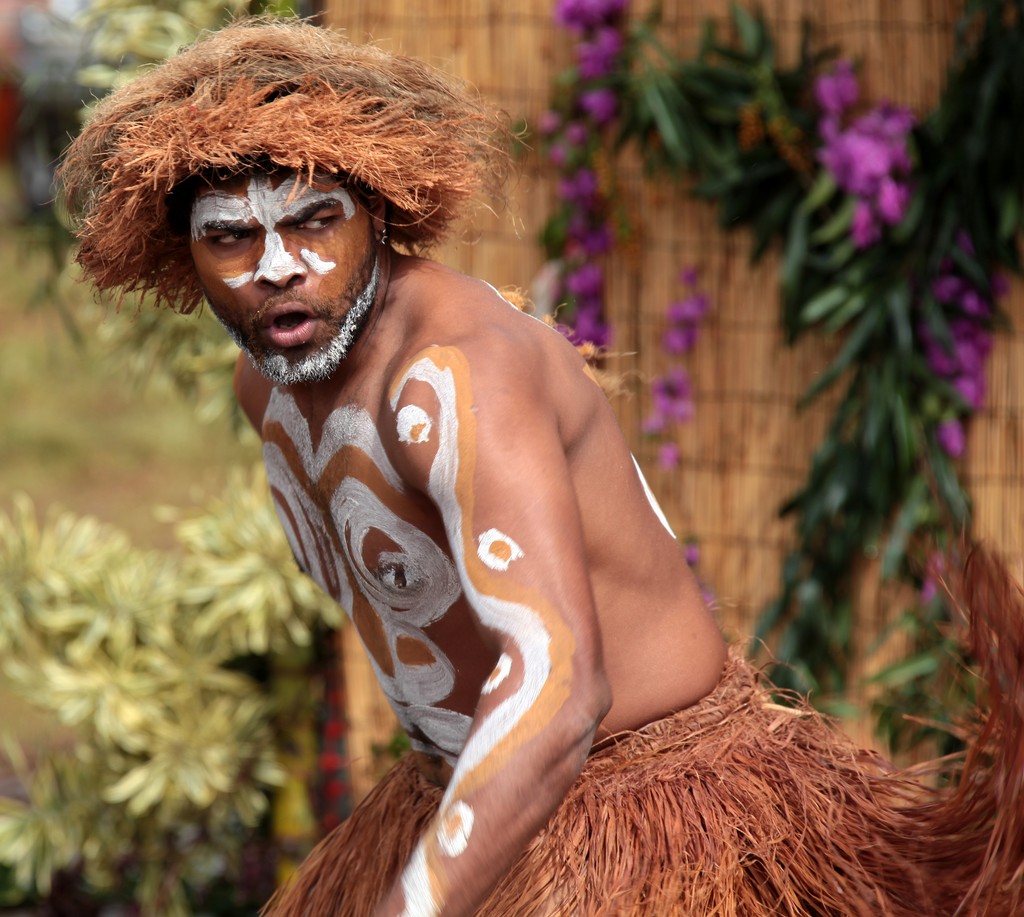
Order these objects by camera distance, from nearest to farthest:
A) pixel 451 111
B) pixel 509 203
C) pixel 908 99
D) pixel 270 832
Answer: pixel 451 111
pixel 509 203
pixel 908 99
pixel 270 832

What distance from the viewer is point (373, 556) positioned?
191cm

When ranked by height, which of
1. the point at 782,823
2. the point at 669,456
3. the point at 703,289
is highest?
the point at 703,289

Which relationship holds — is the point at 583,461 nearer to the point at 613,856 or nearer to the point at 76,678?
the point at 613,856

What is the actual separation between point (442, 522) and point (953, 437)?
2.16 metres

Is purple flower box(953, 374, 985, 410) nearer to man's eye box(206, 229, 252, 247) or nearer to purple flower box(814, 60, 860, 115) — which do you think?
purple flower box(814, 60, 860, 115)

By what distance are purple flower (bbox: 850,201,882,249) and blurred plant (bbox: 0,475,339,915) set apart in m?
1.51

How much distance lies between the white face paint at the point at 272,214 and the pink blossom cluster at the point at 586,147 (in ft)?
7.02

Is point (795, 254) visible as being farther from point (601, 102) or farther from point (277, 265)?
point (277, 265)

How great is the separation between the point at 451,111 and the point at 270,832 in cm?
261

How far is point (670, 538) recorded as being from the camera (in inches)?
81.7

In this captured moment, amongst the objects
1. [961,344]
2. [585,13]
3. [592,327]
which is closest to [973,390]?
[961,344]

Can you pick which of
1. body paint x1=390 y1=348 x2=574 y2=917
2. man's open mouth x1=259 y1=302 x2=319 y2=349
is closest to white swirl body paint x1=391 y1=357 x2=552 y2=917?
body paint x1=390 y1=348 x2=574 y2=917

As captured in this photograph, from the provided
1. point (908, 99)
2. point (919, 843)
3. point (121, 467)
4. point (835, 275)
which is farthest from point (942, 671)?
point (121, 467)

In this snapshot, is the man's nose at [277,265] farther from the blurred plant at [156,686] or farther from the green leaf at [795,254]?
the green leaf at [795,254]
